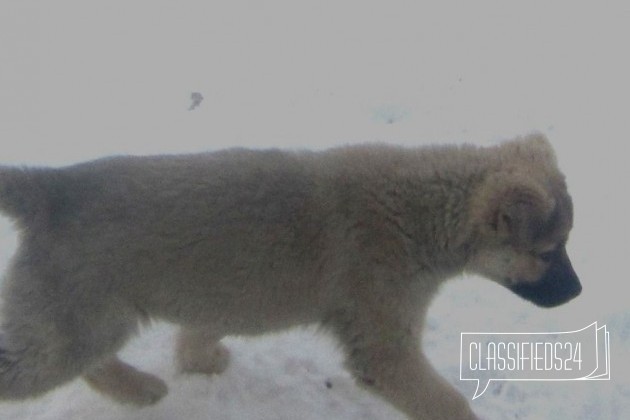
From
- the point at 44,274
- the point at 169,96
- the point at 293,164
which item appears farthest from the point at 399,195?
the point at 169,96

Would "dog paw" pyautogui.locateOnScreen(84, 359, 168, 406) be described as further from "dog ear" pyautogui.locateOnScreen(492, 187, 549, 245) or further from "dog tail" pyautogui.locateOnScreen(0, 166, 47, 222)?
"dog ear" pyautogui.locateOnScreen(492, 187, 549, 245)

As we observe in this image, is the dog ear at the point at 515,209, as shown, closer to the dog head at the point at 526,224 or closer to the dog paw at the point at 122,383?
the dog head at the point at 526,224

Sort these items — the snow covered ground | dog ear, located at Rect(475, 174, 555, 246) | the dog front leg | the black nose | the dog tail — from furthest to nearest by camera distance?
the snow covered ground, the black nose, the dog front leg, dog ear, located at Rect(475, 174, 555, 246), the dog tail

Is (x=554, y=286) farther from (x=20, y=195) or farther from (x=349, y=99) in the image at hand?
(x=349, y=99)

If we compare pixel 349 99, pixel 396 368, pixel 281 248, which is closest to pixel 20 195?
pixel 281 248

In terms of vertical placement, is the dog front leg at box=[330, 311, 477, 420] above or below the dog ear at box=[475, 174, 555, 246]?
below

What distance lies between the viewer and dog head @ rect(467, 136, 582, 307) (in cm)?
424

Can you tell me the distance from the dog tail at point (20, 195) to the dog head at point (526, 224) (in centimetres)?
197

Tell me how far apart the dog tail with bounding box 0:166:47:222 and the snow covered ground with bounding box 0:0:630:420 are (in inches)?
57.7

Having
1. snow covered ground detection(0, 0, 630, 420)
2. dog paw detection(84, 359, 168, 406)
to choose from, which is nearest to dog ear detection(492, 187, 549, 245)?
snow covered ground detection(0, 0, 630, 420)

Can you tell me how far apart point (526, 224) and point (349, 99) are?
4245 mm

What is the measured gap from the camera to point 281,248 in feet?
14.2

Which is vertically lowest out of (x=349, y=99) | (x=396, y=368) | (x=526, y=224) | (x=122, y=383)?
(x=122, y=383)

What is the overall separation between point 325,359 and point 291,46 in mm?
4495
